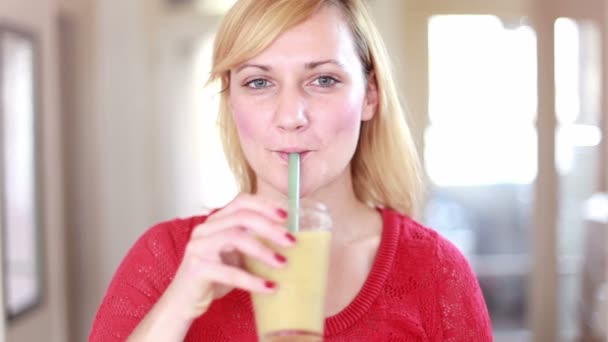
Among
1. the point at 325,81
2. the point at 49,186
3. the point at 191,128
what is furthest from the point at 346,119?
the point at 191,128

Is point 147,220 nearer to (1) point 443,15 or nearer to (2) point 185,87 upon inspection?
(2) point 185,87

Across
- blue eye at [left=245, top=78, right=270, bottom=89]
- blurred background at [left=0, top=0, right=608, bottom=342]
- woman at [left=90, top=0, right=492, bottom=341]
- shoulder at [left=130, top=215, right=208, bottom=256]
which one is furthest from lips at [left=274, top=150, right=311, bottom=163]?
blurred background at [left=0, top=0, right=608, bottom=342]

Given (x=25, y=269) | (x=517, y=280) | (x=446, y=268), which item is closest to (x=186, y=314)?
(x=446, y=268)

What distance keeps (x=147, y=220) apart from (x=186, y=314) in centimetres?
408

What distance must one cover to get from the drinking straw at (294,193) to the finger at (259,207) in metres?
0.01

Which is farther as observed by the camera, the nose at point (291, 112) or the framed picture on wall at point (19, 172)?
the framed picture on wall at point (19, 172)

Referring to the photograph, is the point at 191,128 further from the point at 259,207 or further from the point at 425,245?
the point at 259,207

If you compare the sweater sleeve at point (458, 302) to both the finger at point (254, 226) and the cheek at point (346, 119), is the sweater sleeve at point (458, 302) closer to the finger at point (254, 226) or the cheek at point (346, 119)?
the cheek at point (346, 119)

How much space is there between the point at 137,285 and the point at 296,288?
1.26 ft

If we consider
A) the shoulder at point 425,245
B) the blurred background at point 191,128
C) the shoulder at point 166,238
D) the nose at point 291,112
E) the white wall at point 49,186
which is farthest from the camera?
the blurred background at point 191,128

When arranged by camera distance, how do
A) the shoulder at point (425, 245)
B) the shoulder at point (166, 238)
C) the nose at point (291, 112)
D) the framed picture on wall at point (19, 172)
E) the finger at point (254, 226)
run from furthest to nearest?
1. the framed picture on wall at point (19, 172)
2. the shoulder at point (425, 245)
3. the shoulder at point (166, 238)
4. the nose at point (291, 112)
5. the finger at point (254, 226)

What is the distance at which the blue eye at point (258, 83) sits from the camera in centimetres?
121

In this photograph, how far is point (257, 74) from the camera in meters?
1.20

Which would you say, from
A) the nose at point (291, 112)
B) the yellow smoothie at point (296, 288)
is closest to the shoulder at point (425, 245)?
the nose at point (291, 112)
